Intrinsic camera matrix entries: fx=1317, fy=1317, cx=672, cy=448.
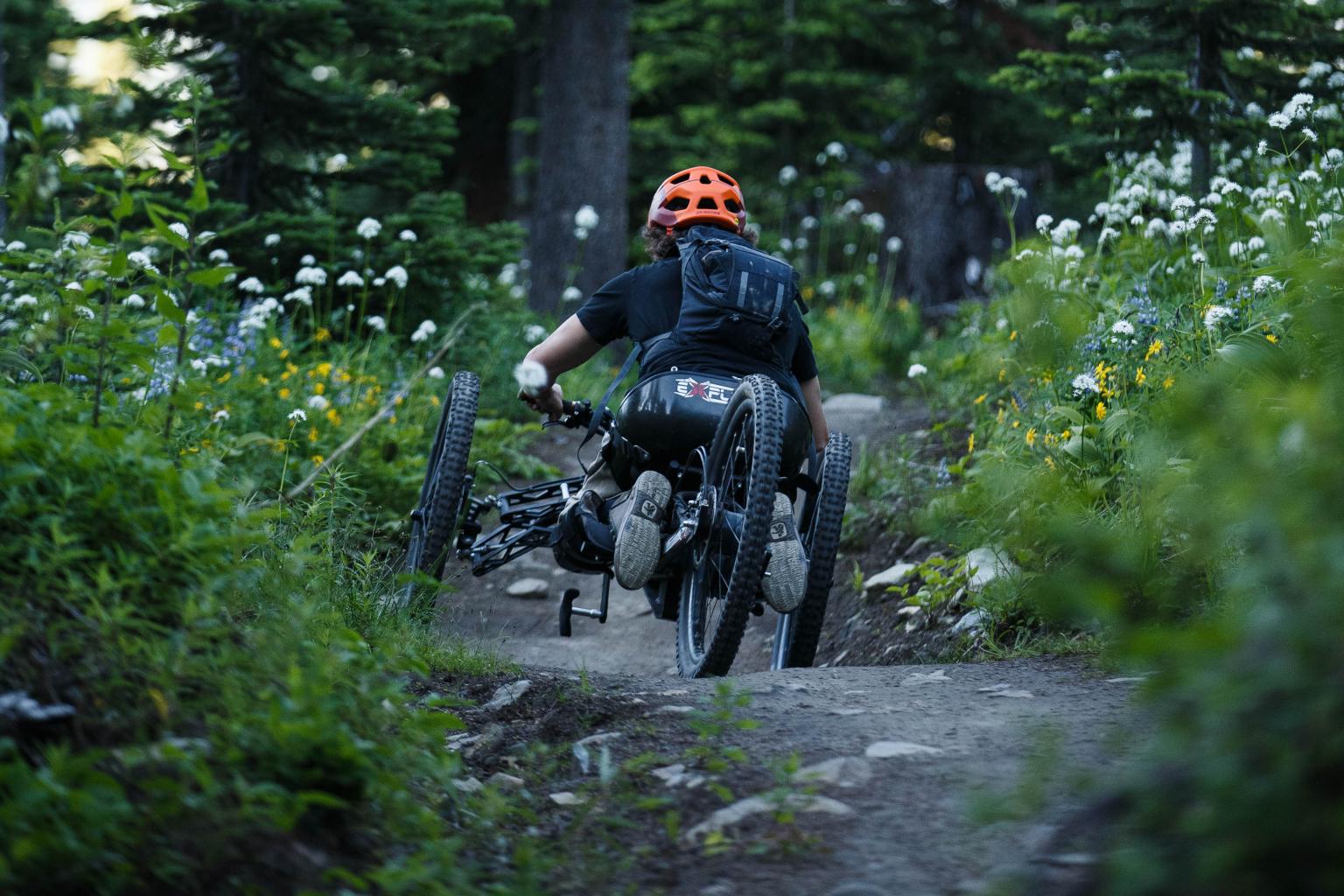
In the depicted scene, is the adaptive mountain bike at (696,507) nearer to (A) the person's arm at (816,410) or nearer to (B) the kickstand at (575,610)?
(B) the kickstand at (575,610)

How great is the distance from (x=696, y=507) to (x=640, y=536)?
22 centimetres

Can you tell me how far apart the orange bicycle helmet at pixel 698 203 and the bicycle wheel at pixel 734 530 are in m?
1.08

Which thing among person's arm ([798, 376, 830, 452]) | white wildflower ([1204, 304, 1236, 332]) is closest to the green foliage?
white wildflower ([1204, 304, 1236, 332])

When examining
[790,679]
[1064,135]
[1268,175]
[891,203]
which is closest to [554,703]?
[790,679]

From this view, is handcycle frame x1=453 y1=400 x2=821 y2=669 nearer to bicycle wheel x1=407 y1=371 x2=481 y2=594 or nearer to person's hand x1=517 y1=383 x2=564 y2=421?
person's hand x1=517 y1=383 x2=564 y2=421

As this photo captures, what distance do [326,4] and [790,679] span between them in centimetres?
582

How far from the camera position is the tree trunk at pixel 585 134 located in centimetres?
1128

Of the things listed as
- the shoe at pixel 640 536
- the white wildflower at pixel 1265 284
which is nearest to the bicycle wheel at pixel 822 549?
the shoe at pixel 640 536

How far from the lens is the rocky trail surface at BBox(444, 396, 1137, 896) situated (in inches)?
98.6

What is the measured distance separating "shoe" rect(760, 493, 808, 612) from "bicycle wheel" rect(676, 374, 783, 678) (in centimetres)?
7

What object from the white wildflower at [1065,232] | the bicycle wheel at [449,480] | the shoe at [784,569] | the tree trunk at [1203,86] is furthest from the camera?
the tree trunk at [1203,86]

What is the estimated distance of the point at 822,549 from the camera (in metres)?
4.93

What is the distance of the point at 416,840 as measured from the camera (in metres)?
2.69

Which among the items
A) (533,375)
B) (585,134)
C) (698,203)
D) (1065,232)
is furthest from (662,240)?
(585,134)
